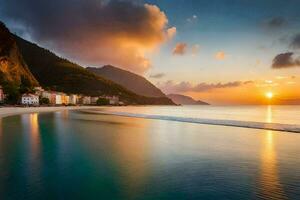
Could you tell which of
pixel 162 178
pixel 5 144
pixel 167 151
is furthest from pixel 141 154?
pixel 5 144

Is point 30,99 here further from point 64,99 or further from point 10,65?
point 64,99

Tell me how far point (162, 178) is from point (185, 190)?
1.79 meters

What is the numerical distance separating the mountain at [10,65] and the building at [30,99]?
695 centimetres

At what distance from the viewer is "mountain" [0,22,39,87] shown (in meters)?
120

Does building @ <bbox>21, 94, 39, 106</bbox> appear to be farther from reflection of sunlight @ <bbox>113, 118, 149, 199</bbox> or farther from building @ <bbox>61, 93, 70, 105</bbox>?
reflection of sunlight @ <bbox>113, 118, 149, 199</bbox>

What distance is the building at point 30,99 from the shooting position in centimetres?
13038

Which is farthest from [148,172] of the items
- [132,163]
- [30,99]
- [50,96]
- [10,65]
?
[50,96]

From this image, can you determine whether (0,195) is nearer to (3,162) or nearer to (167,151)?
(3,162)

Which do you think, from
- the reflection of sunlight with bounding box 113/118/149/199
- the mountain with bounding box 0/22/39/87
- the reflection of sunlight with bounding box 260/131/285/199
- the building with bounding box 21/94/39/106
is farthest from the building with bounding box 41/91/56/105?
the reflection of sunlight with bounding box 260/131/285/199

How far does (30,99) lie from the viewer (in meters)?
135

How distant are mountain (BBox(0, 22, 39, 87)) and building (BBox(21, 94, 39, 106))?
22.8 ft

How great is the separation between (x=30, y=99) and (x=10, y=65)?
726 inches

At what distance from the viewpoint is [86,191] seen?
1017 centimetres

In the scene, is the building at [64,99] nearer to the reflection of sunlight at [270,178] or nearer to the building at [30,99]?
the building at [30,99]
